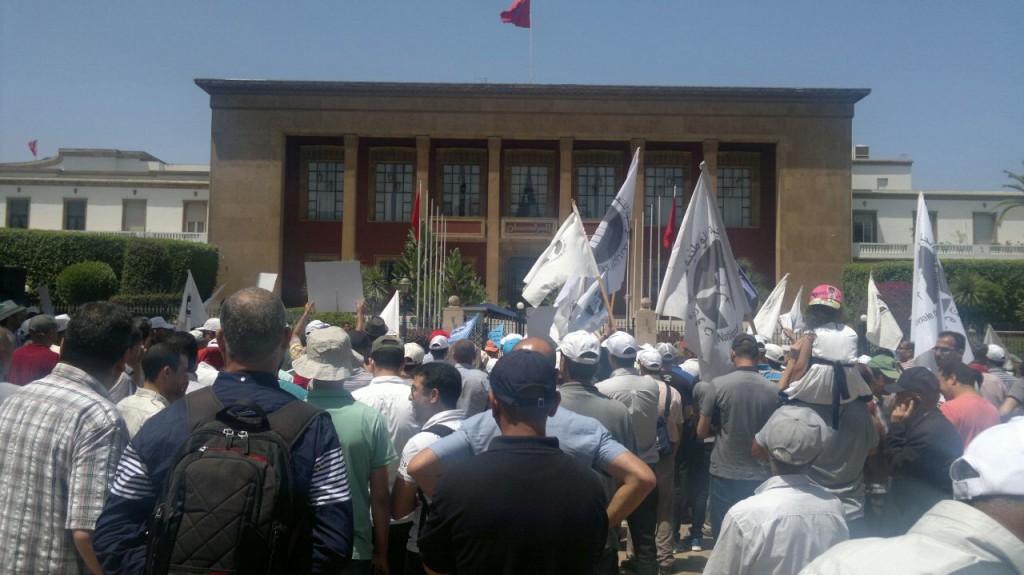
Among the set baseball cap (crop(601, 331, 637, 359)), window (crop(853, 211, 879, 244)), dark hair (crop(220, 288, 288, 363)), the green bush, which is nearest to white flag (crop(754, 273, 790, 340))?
baseball cap (crop(601, 331, 637, 359))

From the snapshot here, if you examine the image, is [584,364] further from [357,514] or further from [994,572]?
[994,572]

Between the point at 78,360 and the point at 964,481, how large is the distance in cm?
321

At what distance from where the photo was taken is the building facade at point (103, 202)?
162ft

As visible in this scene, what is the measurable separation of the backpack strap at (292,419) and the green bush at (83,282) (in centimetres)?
3272

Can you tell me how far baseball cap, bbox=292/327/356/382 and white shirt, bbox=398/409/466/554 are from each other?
49 cm

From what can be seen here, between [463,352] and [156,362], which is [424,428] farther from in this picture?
[463,352]

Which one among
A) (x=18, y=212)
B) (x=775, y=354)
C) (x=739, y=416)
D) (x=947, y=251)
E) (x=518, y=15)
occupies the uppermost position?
(x=518, y=15)

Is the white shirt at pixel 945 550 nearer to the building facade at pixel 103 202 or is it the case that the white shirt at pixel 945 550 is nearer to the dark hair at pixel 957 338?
the dark hair at pixel 957 338

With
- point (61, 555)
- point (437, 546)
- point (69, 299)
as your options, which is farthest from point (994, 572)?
point (69, 299)

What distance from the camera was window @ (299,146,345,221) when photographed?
4119 cm

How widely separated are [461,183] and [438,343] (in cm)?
3320

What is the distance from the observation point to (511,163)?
135 ft

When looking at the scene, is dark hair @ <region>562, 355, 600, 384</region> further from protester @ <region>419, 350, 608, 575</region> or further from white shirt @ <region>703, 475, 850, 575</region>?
protester @ <region>419, 350, 608, 575</region>

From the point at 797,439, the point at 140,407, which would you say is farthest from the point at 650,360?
the point at 140,407
